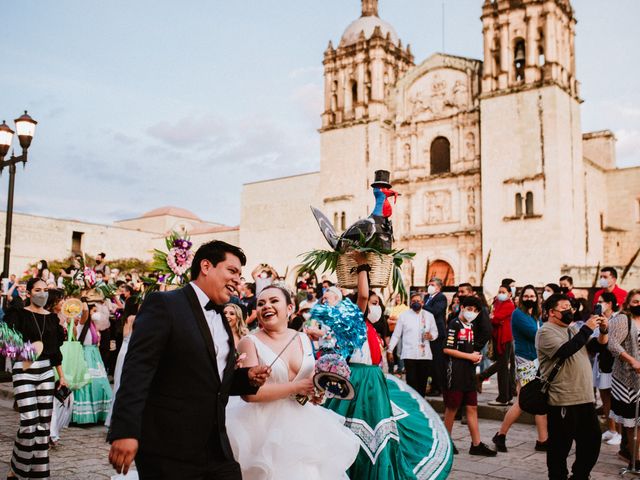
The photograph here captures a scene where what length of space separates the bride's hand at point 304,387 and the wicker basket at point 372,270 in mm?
1566

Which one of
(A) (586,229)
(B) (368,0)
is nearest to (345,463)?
(A) (586,229)

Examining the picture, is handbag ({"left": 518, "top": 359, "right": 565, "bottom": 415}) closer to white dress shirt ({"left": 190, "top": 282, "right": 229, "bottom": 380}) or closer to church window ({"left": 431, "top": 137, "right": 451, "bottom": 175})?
white dress shirt ({"left": 190, "top": 282, "right": 229, "bottom": 380})

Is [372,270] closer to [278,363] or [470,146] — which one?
[278,363]

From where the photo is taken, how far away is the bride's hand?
12.4ft

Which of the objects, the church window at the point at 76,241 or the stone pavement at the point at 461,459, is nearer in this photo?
the stone pavement at the point at 461,459

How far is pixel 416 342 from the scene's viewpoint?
9883mm

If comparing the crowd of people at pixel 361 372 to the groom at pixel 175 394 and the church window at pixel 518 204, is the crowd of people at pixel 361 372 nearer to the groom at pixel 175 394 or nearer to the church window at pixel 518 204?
the groom at pixel 175 394

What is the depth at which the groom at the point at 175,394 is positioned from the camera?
2.79 m

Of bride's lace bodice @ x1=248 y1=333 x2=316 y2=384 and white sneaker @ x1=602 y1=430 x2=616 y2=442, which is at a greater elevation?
bride's lace bodice @ x1=248 y1=333 x2=316 y2=384

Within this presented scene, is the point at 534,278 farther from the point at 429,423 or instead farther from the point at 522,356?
the point at 429,423

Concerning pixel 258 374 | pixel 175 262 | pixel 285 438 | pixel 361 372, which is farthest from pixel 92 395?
pixel 258 374

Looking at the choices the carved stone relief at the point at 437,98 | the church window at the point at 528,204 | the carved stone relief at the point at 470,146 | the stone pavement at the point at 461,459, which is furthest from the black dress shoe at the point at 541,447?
the carved stone relief at the point at 437,98

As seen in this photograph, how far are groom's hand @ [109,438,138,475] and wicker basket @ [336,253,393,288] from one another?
2.80 meters

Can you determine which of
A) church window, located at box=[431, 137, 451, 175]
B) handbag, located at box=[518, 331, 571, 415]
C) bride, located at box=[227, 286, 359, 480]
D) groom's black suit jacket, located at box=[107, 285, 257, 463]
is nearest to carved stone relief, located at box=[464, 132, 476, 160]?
church window, located at box=[431, 137, 451, 175]
